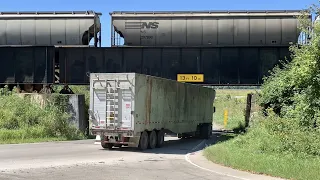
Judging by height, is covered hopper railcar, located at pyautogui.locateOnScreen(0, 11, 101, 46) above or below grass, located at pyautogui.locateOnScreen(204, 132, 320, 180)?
above

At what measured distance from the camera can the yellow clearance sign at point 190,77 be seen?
26.0 meters

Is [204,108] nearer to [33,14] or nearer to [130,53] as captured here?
[130,53]

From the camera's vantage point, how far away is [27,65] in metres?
26.6

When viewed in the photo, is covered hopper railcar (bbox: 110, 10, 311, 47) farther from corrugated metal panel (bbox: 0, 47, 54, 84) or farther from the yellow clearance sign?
corrugated metal panel (bbox: 0, 47, 54, 84)

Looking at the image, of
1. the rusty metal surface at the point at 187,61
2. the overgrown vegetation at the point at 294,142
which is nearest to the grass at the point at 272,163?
the overgrown vegetation at the point at 294,142

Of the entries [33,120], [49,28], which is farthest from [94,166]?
[49,28]

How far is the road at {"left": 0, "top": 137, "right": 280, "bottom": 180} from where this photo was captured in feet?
36.3

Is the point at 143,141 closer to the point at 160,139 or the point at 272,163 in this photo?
the point at 160,139

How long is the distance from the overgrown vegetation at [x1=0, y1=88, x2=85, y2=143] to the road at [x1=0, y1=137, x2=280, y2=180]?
4569 millimetres

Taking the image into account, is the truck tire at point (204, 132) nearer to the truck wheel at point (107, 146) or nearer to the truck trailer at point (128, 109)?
the truck trailer at point (128, 109)

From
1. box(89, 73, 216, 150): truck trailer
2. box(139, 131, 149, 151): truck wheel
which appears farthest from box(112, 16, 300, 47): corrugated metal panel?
box(139, 131, 149, 151): truck wheel

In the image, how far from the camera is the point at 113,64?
2622 centimetres

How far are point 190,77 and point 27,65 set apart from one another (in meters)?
10.2

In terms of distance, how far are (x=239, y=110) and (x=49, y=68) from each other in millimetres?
41031
